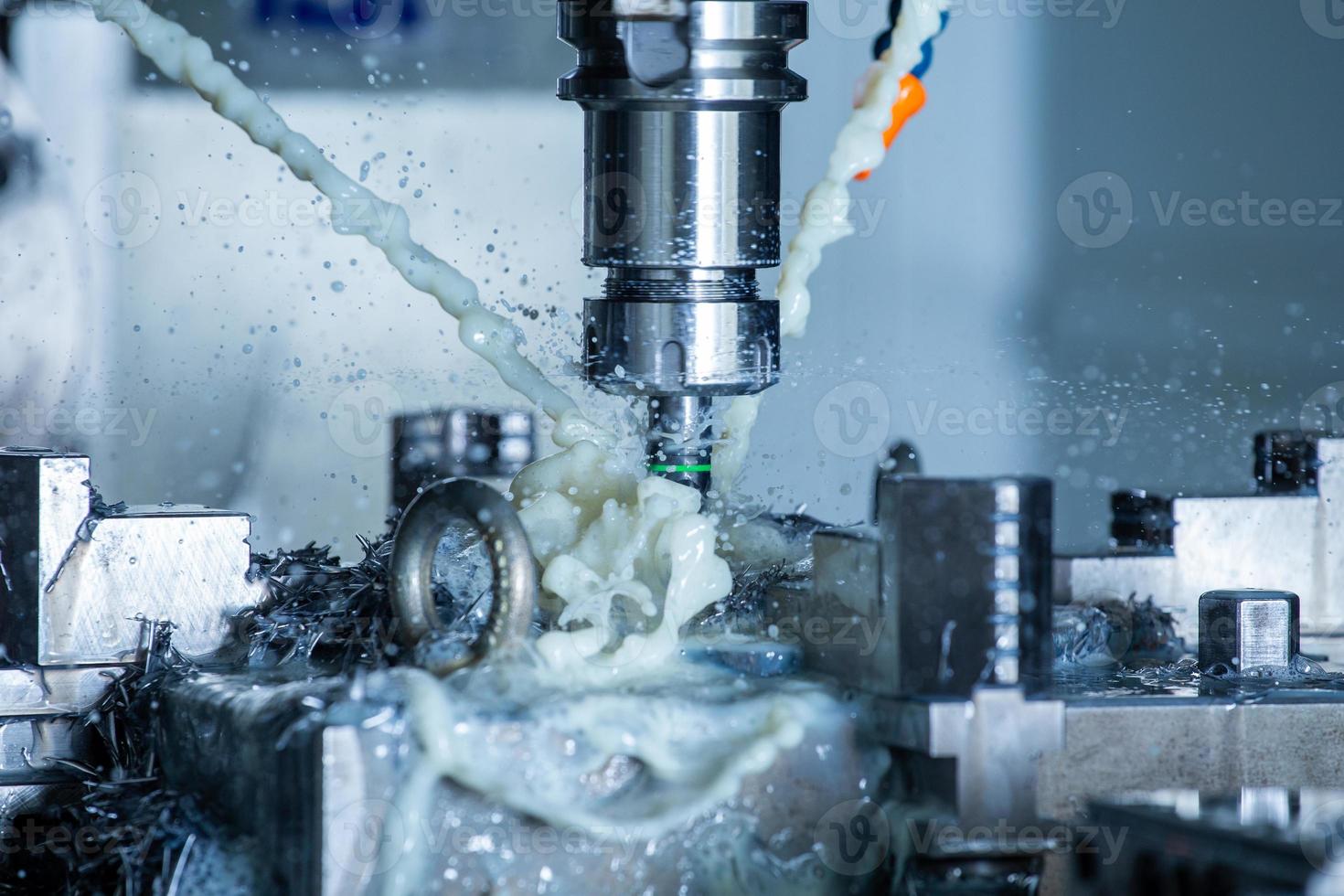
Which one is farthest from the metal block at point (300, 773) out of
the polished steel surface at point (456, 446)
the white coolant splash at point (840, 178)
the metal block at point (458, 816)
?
the polished steel surface at point (456, 446)

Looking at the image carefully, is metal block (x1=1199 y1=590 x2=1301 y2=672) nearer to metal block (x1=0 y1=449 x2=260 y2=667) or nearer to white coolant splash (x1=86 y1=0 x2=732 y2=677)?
white coolant splash (x1=86 y1=0 x2=732 y2=677)

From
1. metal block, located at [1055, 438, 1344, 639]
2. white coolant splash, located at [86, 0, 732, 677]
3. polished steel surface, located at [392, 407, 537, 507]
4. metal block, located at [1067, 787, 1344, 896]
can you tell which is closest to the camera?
metal block, located at [1067, 787, 1344, 896]

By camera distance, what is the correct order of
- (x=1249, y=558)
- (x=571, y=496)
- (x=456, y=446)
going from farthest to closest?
1. (x=456, y=446)
2. (x=1249, y=558)
3. (x=571, y=496)

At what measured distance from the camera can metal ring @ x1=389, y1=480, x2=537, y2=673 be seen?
38.5 inches

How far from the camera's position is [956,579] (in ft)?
→ 3.15

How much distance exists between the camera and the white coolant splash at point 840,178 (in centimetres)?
130

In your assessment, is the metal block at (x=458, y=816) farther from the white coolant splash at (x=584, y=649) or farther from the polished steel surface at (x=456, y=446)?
the polished steel surface at (x=456, y=446)

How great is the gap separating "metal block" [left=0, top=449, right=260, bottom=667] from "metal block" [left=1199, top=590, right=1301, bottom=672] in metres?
0.72

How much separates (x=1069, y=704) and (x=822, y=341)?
6.73ft

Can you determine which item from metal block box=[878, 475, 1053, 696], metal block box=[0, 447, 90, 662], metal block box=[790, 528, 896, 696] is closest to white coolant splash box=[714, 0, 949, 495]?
metal block box=[790, 528, 896, 696]

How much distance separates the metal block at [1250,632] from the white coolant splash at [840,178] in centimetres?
40

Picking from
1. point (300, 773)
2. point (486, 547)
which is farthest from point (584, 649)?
point (300, 773)

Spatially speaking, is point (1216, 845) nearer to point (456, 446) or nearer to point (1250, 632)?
point (1250, 632)

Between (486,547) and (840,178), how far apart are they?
0.50 m
